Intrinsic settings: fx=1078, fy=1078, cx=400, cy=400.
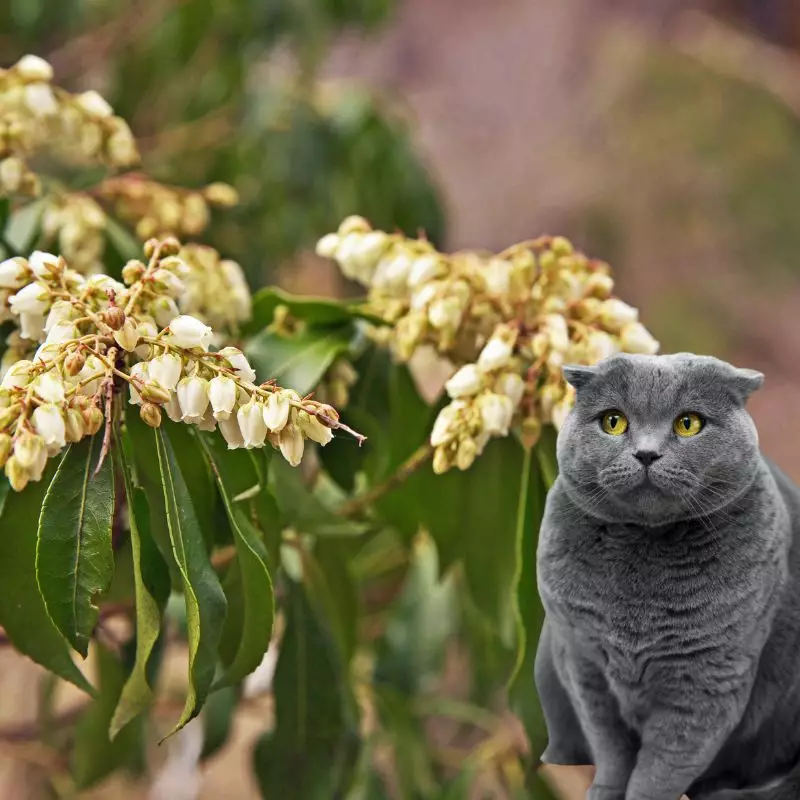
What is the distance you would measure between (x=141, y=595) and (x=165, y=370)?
0.15 meters

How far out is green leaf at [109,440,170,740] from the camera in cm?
61

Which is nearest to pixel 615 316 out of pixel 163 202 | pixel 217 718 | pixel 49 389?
pixel 49 389

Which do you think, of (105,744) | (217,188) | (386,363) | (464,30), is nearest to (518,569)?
(386,363)

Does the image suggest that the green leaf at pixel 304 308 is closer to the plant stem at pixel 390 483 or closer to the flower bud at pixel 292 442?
the plant stem at pixel 390 483

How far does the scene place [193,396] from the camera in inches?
20.9

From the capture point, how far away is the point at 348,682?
104 cm

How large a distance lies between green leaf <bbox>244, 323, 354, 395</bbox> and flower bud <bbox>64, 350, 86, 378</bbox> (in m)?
0.27

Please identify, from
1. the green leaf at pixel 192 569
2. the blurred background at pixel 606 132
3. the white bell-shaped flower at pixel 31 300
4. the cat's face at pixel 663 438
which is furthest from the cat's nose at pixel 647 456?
the blurred background at pixel 606 132

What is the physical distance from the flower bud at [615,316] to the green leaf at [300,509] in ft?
0.91

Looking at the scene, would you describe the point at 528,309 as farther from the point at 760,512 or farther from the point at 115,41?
the point at 115,41

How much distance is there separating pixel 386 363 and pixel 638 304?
2858 mm

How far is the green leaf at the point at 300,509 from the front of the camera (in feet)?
2.72

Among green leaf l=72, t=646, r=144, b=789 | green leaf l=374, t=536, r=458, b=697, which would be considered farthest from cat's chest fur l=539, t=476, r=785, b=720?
green leaf l=374, t=536, r=458, b=697

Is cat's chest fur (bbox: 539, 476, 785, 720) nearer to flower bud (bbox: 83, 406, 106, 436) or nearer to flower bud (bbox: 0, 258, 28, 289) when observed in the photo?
flower bud (bbox: 83, 406, 106, 436)
